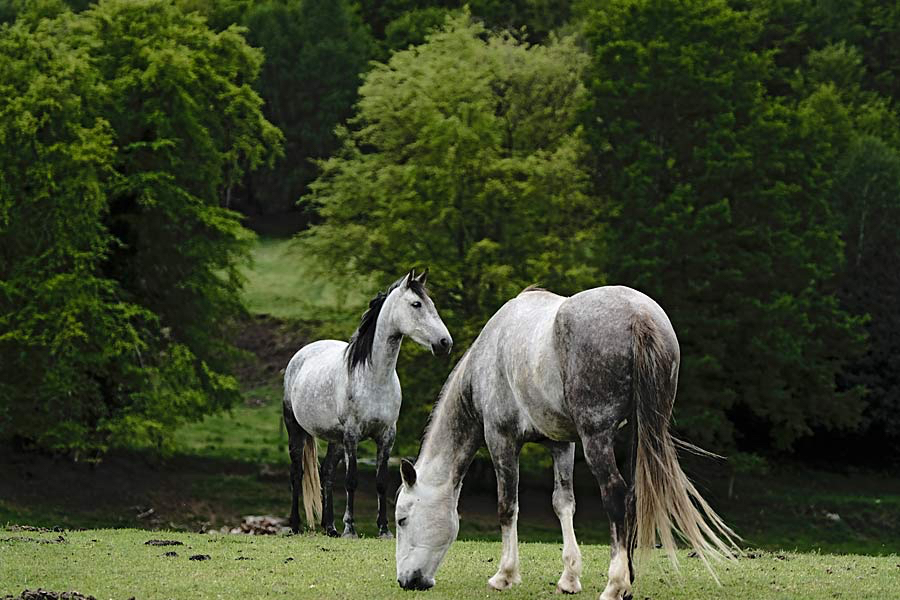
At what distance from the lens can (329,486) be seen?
17.1 metres

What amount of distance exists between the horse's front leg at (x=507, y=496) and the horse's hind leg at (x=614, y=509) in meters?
1.44

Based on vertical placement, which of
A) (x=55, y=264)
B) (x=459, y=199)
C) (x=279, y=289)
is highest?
(x=459, y=199)

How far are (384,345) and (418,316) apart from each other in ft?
4.23

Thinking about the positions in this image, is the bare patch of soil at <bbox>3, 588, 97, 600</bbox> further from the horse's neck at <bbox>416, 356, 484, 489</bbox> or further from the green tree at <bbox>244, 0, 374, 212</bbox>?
the green tree at <bbox>244, 0, 374, 212</bbox>

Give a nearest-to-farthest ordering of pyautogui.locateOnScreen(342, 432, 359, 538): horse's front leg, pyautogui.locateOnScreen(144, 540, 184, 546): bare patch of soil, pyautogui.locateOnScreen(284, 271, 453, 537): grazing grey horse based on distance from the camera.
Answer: pyautogui.locateOnScreen(144, 540, 184, 546): bare patch of soil → pyautogui.locateOnScreen(284, 271, 453, 537): grazing grey horse → pyautogui.locateOnScreen(342, 432, 359, 538): horse's front leg

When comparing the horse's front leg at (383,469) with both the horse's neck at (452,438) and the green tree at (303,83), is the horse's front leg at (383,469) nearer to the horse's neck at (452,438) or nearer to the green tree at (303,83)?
the horse's neck at (452,438)

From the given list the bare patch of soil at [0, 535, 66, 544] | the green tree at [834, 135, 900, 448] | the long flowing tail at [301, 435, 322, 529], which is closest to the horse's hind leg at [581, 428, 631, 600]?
the bare patch of soil at [0, 535, 66, 544]

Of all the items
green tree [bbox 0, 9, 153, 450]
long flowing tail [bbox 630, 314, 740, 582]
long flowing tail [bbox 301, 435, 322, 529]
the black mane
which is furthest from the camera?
green tree [bbox 0, 9, 153, 450]

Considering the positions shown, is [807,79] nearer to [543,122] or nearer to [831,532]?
[543,122]

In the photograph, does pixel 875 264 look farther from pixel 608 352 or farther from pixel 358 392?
pixel 608 352

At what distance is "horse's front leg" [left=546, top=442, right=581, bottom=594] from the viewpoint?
9.63m

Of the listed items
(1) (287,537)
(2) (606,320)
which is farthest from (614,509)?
(1) (287,537)

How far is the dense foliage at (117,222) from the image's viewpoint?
29.4 m

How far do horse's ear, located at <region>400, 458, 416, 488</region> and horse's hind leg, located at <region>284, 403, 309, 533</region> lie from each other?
8.13 m
